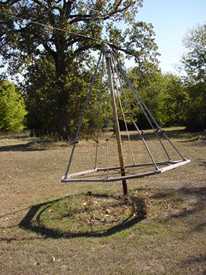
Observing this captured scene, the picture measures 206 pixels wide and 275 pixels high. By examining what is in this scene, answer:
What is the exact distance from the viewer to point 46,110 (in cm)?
2416

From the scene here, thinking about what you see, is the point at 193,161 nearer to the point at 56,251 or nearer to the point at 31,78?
the point at 56,251

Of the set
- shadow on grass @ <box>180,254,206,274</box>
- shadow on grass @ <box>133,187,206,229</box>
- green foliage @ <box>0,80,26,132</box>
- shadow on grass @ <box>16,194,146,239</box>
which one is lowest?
shadow on grass @ <box>180,254,206,274</box>

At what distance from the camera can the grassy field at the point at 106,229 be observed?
5.08 m

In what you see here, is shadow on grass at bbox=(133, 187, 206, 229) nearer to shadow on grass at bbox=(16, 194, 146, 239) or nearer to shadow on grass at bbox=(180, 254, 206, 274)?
shadow on grass at bbox=(16, 194, 146, 239)

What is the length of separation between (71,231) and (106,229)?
47 centimetres

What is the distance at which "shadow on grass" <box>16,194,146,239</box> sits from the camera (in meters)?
6.16

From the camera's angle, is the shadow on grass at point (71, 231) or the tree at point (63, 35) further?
the tree at point (63, 35)

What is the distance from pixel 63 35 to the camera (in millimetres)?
22625

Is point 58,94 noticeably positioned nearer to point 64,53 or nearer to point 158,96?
point 64,53

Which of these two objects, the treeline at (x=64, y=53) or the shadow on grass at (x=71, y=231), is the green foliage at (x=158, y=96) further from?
the shadow on grass at (x=71, y=231)

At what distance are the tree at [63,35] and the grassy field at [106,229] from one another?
13.4 metres

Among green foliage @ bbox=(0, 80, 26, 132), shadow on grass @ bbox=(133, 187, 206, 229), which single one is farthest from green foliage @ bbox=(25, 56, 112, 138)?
green foliage @ bbox=(0, 80, 26, 132)

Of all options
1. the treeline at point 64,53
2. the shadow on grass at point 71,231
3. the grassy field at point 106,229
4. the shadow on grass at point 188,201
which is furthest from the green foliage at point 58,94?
the shadow on grass at point 71,231

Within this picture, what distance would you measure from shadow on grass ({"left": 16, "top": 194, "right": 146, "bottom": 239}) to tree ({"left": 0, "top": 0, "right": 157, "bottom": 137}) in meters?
14.9
